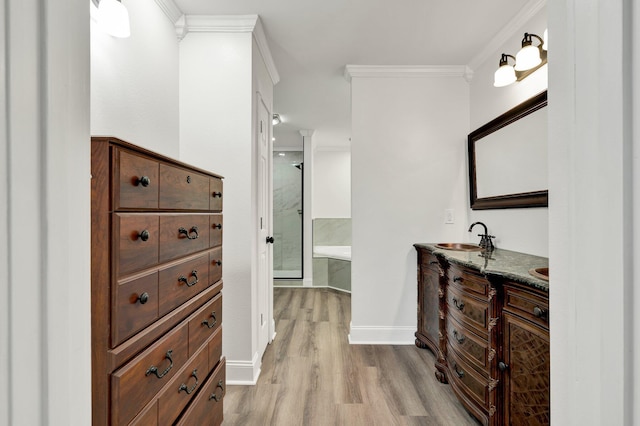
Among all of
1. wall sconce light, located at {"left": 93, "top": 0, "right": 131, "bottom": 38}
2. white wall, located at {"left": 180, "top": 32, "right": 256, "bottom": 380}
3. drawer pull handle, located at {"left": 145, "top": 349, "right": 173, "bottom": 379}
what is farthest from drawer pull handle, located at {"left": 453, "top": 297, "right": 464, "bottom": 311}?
wall sconce light, located at {"left": 93, "top": 0, "right": 131, "bottom": 38}

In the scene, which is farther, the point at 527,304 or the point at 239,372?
the point at 239,372

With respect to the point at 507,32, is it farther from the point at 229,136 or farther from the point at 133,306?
the point at 133,306

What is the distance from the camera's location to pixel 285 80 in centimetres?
312

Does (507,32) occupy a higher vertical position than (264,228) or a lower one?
higher

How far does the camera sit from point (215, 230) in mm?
1536

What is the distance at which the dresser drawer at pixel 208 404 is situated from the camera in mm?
1222

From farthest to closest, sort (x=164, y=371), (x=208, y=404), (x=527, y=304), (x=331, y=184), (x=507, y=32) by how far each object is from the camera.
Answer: (x=331, y=184) → (x=507, y=32) → (x=208, y=404) → (x=527, y=304) → (x=164, y=371)

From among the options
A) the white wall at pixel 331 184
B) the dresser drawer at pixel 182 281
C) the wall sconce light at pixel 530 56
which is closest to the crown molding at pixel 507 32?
the wall sconce light at pixel 530 56

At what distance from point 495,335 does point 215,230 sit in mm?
1483

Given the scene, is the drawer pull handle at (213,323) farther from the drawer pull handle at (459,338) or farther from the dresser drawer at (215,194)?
the drawer pull handle at (459,338)

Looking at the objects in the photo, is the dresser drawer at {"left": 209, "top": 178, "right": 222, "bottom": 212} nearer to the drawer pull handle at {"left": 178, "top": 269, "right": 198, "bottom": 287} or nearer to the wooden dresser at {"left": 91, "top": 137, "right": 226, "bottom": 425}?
the wooden dresser at {"left": 91, "top": 137, "right": 226, "bottom": 425}

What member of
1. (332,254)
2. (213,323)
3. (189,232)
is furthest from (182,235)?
(332,254)

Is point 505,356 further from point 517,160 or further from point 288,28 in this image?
point 288,28

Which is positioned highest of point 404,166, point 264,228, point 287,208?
point 404,166
